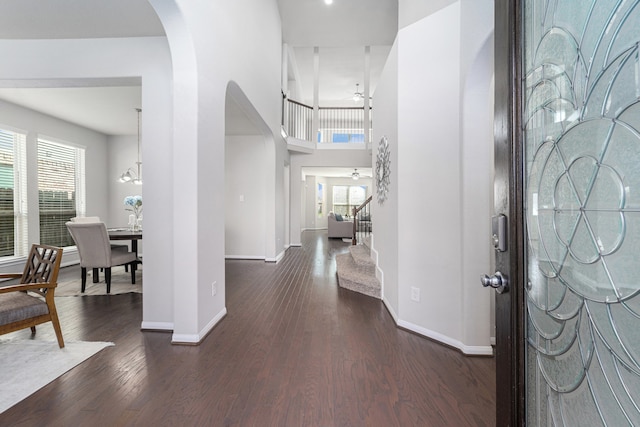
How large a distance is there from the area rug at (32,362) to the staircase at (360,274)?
2.59m

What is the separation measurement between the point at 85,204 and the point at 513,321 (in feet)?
25.3

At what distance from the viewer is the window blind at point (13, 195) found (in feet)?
15.1

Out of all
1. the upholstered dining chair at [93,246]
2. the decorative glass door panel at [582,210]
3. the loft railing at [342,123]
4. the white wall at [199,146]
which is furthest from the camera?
the loft railing at [342,123]

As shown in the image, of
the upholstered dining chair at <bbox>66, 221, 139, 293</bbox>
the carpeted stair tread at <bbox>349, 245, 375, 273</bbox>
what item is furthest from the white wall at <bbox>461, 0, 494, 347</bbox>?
the upholstered dining chair at <bbox>66, 221, 139, 293</bbox>

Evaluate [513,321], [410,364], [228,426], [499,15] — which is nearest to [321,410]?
[228,426]

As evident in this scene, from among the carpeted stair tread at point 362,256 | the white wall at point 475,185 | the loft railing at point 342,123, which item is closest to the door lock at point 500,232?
the white wall at point 475,185

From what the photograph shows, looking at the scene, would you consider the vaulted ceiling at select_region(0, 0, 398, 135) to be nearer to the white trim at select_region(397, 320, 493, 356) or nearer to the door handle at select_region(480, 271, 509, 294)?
the door handle at select_region(480, 271, 509, 294)

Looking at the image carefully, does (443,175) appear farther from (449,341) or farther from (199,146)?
(199,146)

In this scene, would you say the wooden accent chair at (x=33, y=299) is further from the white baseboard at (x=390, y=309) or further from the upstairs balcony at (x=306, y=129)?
the upstairs balcony at (x=306, y=129)

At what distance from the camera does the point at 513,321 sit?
847 mm

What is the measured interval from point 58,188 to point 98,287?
2.93 m

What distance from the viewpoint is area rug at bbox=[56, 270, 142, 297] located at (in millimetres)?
3760

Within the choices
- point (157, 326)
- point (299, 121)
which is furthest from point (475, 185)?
point (299, 121)

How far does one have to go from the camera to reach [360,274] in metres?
3.91
